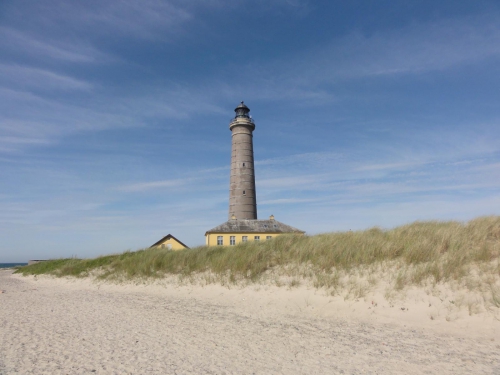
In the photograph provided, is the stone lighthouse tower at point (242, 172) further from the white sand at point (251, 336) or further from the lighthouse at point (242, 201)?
the white sand at point (251, 336)

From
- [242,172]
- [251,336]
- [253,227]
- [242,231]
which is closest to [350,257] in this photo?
[251,336]

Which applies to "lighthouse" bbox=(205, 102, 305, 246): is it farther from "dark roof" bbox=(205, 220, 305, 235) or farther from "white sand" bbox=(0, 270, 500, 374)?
"white sand" bbox=(0, 270, 500, 374)

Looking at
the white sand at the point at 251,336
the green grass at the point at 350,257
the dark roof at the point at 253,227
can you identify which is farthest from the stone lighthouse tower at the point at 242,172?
the white sand at the point at 251,336

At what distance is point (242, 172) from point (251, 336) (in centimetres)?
3038

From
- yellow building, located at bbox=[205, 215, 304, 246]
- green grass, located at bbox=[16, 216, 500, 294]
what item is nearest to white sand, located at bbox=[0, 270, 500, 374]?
green grass, located at bbox=[16, 216, 500, 294]

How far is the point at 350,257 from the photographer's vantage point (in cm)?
970

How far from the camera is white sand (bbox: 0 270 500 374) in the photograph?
4.68 metres

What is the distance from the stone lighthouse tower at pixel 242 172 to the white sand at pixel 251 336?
2594 cm

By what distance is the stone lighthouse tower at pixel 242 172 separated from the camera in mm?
35688

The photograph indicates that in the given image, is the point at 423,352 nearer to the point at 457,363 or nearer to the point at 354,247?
the point at 457,363

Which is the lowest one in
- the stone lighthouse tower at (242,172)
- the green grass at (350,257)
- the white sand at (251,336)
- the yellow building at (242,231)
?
the white sand at (251,336)

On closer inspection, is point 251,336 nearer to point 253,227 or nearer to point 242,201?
point 253,227

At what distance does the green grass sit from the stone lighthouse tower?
21.3 m

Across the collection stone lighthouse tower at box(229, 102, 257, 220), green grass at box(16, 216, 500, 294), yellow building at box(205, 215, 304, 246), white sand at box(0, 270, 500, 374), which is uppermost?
stone lighthouse tower at box(229, 102, 257, 220)
